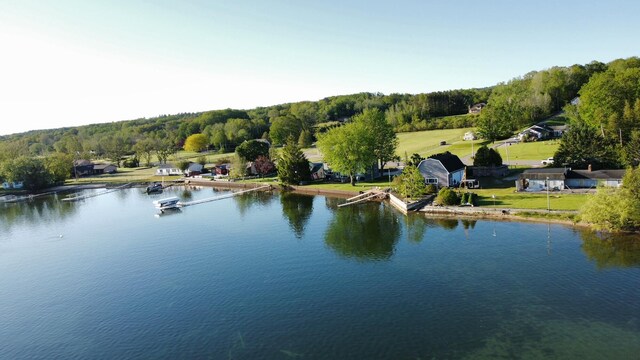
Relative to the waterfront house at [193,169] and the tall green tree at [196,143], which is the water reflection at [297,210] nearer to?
the waterfront house at [193,169]

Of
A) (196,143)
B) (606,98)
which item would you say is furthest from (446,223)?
(196,143)

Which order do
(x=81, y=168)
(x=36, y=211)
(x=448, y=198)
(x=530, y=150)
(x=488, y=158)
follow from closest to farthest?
(x=448, y=198), (x=488, y=158), (x=36, y=211), (x=530, y=150), (x=81, y=168)

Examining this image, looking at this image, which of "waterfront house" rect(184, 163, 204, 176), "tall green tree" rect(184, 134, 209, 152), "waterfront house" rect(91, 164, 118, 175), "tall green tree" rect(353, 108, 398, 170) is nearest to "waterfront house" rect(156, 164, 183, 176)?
"waterfront house" rect(184, 163, 204, 176)

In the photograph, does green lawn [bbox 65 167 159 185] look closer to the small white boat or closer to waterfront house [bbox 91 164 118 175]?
waterfront house [bbox 91 164 118 175]

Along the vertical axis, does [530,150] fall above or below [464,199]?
above

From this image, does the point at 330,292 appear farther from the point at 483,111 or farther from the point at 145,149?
the point at 145,149

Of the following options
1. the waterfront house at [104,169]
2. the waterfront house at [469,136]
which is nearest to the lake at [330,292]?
the waterfront house at [469,136]
